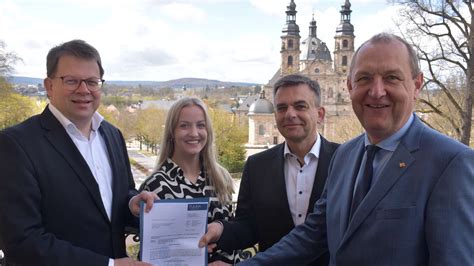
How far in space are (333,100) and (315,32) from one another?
23201mm

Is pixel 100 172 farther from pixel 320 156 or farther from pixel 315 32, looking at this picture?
pixel 315 32

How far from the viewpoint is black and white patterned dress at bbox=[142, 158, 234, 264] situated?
3.47m

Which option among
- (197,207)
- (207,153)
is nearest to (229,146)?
(207,153)

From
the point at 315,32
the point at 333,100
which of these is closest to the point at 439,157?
the point at 333,100

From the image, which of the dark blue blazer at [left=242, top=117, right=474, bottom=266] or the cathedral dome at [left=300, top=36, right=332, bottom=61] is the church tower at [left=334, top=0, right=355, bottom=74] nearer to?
the cathedral dome at [left=300, top=36, right=332, bottom=61]

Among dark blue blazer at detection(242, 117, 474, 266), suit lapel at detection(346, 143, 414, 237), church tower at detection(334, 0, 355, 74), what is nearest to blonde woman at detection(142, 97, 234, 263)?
dark blue blazer at detection(242, 117, 474, 266)

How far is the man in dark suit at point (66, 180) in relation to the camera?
2605 mm

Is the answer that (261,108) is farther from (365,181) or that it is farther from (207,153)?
(365,181)

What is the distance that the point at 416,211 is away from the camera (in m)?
2.14

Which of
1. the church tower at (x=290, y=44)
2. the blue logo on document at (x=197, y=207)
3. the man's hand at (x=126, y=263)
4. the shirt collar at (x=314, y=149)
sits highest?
the church tower at (x=290, y=44)

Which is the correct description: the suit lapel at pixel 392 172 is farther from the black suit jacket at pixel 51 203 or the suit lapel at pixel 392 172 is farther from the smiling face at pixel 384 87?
the black suit jacket at pixel 51 203

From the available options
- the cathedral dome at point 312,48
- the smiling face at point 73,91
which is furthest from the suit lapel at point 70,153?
the cathedral dome at point 312,48

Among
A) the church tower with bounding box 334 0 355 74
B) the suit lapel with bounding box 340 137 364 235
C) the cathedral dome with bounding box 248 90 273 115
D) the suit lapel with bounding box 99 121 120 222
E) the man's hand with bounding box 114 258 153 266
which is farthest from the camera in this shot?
the church tower with bounding box 334 0 355 74

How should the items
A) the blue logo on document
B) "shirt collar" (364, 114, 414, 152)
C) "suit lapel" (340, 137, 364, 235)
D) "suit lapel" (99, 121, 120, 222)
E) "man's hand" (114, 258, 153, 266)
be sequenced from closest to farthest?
"shirt collar" (364, 114, 414, 152) < "suit lapel" (340, 137, 364, 235) < "man's hand" (114, 258, 153, 266) < the blue logo on document < "suit lapel" (99, 121, 120, 222)
